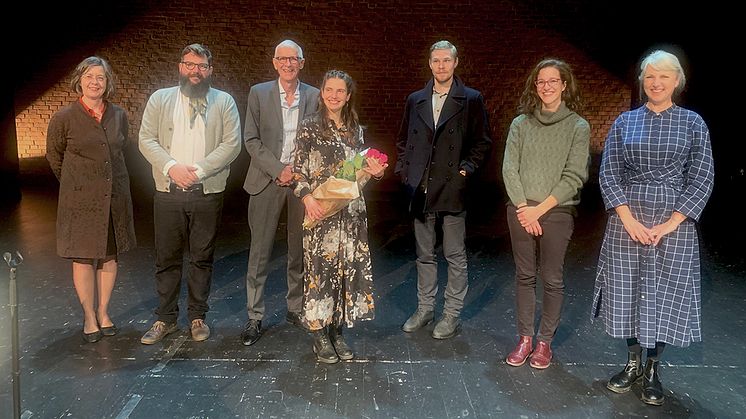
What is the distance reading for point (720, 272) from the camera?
460 cm

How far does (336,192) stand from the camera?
104 inches

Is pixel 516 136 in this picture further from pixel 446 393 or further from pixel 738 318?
pixel 738 318

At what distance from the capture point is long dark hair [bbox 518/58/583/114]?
2732mm

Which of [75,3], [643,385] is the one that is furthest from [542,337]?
[75,3]

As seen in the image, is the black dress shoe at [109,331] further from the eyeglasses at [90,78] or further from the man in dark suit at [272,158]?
the eyeglasses at [90,78]

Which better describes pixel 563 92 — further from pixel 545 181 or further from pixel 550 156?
pixel 545 181

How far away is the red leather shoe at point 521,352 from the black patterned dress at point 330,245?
A: 0.70m

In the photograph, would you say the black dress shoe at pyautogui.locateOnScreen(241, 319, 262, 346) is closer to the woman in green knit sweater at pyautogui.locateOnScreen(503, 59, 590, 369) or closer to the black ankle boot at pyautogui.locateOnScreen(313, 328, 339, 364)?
the black ankle boot at pyautogui.locateOnScreen(313, 328, 339, 364)

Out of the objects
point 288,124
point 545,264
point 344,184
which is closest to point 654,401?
point 545,264

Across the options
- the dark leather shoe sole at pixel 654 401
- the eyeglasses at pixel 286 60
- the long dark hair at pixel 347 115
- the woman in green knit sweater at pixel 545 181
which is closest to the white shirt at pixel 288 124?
the eyeglasses at pixel 286 60

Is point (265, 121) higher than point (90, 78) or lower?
lower

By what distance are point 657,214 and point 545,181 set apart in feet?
1.63

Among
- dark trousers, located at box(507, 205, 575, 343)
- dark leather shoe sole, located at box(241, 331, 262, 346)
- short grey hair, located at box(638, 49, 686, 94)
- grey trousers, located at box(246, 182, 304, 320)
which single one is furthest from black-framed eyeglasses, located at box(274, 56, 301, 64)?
short grey hair, located at box(638, 49, 686, 94)

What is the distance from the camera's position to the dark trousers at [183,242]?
3053 millimetres
